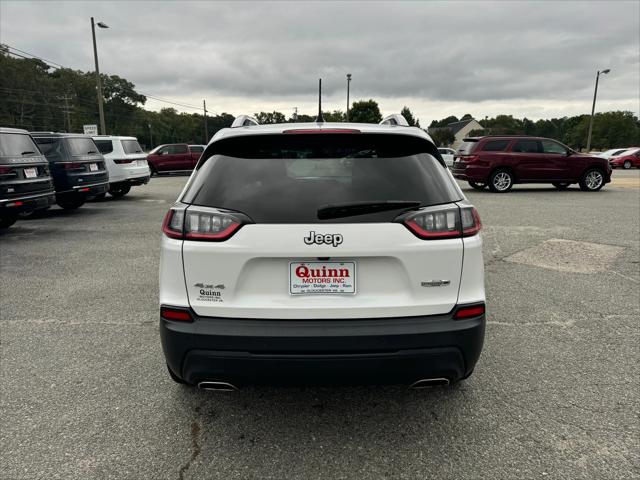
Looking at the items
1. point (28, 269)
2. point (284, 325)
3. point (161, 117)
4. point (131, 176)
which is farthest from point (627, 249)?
point (161, 117)

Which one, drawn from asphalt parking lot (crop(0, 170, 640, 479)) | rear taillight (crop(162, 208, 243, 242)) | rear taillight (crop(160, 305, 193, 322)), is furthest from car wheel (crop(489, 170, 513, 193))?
rear taillight (crop(160, 305, 193, 322))

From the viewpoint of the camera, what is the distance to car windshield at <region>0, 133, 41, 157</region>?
816 centimetres

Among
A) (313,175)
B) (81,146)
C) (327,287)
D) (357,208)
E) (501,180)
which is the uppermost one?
(81,146)

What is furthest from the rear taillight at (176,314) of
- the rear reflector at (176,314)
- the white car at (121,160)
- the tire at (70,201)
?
the white car at (121,160)

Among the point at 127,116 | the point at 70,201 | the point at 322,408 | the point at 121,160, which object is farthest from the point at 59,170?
the point at 127,116

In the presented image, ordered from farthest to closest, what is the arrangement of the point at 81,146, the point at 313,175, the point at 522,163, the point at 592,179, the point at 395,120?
the point at 592,179 → the point at 522,163 → the point at 81,146 → the point at 395,120 → the point at 313,175

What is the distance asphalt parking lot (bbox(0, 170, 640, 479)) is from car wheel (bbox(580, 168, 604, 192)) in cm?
1248

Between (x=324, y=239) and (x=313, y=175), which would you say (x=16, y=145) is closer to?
(x=313, y=175)

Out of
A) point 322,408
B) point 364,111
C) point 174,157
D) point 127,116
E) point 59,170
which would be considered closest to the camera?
point 322,408

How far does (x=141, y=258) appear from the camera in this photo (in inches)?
263

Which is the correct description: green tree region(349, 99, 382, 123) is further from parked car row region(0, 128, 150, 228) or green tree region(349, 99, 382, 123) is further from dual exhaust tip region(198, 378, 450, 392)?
dual exhaust tip region(198, 378, 450, 392)

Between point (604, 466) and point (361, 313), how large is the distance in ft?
4.69

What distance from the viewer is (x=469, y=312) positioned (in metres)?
2.36

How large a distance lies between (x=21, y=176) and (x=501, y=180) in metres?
13.7
